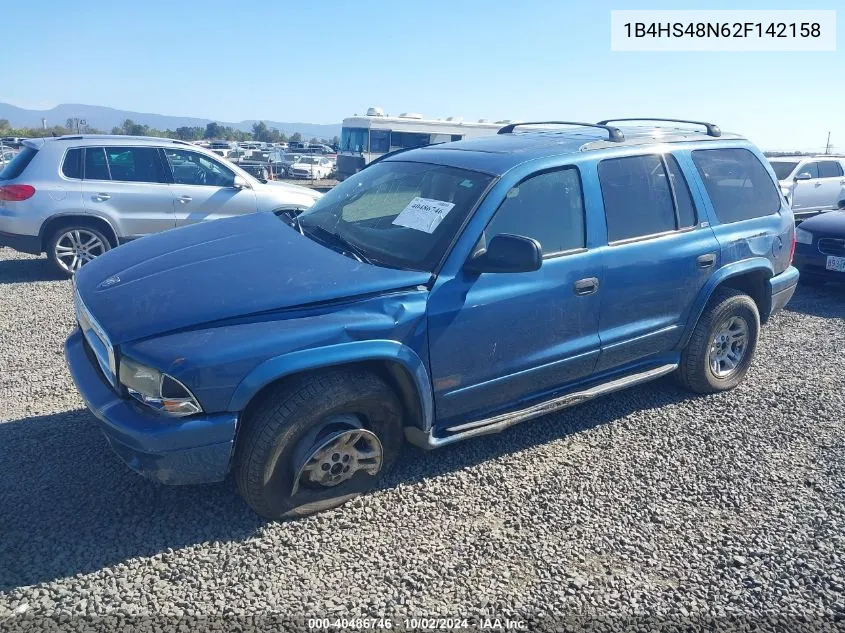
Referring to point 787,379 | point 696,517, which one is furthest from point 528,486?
point 787,379

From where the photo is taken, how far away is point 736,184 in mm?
4719

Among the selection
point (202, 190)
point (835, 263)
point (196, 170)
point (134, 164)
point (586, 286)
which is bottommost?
point (835, 263)

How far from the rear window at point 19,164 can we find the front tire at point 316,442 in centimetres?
638

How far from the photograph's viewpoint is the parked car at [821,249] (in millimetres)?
7875

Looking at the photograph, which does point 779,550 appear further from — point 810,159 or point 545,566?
point 810,159

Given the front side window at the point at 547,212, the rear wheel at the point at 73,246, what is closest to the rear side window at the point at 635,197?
the front side window at the point at 547,212

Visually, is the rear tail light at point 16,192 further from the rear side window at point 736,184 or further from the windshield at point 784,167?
the windshield at point 784,167

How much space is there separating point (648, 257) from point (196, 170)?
6.39m

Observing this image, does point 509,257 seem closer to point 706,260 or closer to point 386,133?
point 706,260

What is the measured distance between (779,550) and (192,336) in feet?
9.87

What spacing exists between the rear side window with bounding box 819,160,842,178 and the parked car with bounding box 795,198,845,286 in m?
7.60

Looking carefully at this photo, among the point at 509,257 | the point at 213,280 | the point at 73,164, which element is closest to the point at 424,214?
the point at 509,257

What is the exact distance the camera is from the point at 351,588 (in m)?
2.79

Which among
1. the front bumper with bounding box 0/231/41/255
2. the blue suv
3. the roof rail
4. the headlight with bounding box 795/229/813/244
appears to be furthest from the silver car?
the headlight with bounding box 795/229/813/244
